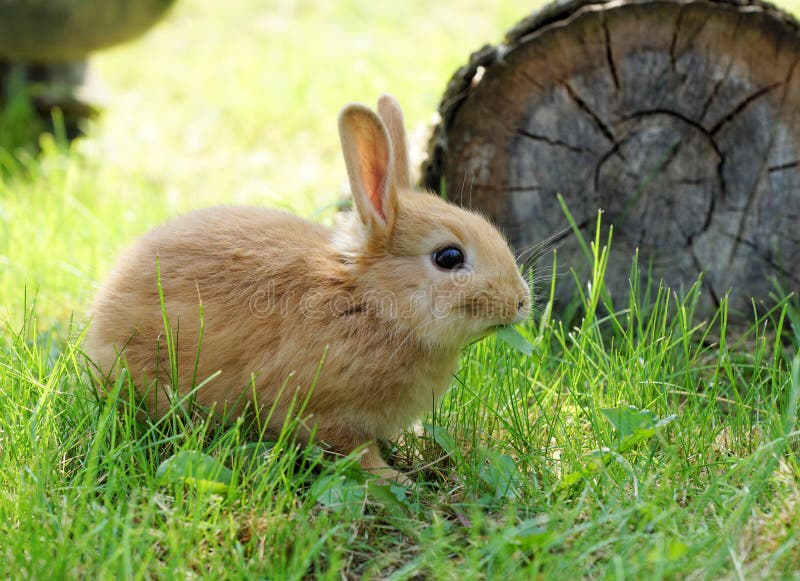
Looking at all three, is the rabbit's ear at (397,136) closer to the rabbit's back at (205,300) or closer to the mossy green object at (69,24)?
the rabbit's back at (205,300)

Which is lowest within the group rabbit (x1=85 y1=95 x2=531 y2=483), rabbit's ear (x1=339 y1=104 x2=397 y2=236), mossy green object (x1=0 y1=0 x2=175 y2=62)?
rabbit (x1=85 y1=95 x2=531 y2=483)

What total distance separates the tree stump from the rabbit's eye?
1.21 m

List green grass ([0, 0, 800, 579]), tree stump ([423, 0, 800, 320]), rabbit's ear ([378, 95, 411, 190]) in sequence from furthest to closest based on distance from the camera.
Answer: tree stump ([423, 0, 800, 320])
rabbit's ear ([378, 95, 411, 190])
green grass ([0, 0, 800, 579])

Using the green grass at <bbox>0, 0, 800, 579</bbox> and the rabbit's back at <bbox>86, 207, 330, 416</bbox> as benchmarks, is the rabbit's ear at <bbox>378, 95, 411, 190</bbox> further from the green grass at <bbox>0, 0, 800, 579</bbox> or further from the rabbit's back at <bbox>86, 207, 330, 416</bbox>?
the green grass at <bbox>0, 0, 800, 579</bbox>

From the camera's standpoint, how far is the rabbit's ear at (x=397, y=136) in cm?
290

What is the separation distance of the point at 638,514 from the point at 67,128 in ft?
17.4

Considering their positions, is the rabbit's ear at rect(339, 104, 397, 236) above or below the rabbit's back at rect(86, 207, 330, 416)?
above

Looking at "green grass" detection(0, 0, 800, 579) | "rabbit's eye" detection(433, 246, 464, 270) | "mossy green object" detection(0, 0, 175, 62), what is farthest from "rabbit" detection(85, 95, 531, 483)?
"mossy green object" detection(0, 0, 175, 62)

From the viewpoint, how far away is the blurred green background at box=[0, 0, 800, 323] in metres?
4.29

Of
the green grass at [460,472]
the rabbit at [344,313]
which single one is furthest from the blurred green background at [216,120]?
the rabbit at [344,313]

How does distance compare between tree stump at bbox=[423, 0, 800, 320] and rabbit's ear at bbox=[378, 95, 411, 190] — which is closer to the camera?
rabbit's ear at bbox=[378, 95, 411, 190]

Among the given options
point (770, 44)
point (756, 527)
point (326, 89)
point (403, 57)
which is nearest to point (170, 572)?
point (756, 527)

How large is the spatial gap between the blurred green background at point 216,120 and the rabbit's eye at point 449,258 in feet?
5.18

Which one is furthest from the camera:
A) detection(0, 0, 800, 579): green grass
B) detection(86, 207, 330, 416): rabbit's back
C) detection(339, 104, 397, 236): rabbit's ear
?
detection(86, 207, 330, 416): rabbit's back
